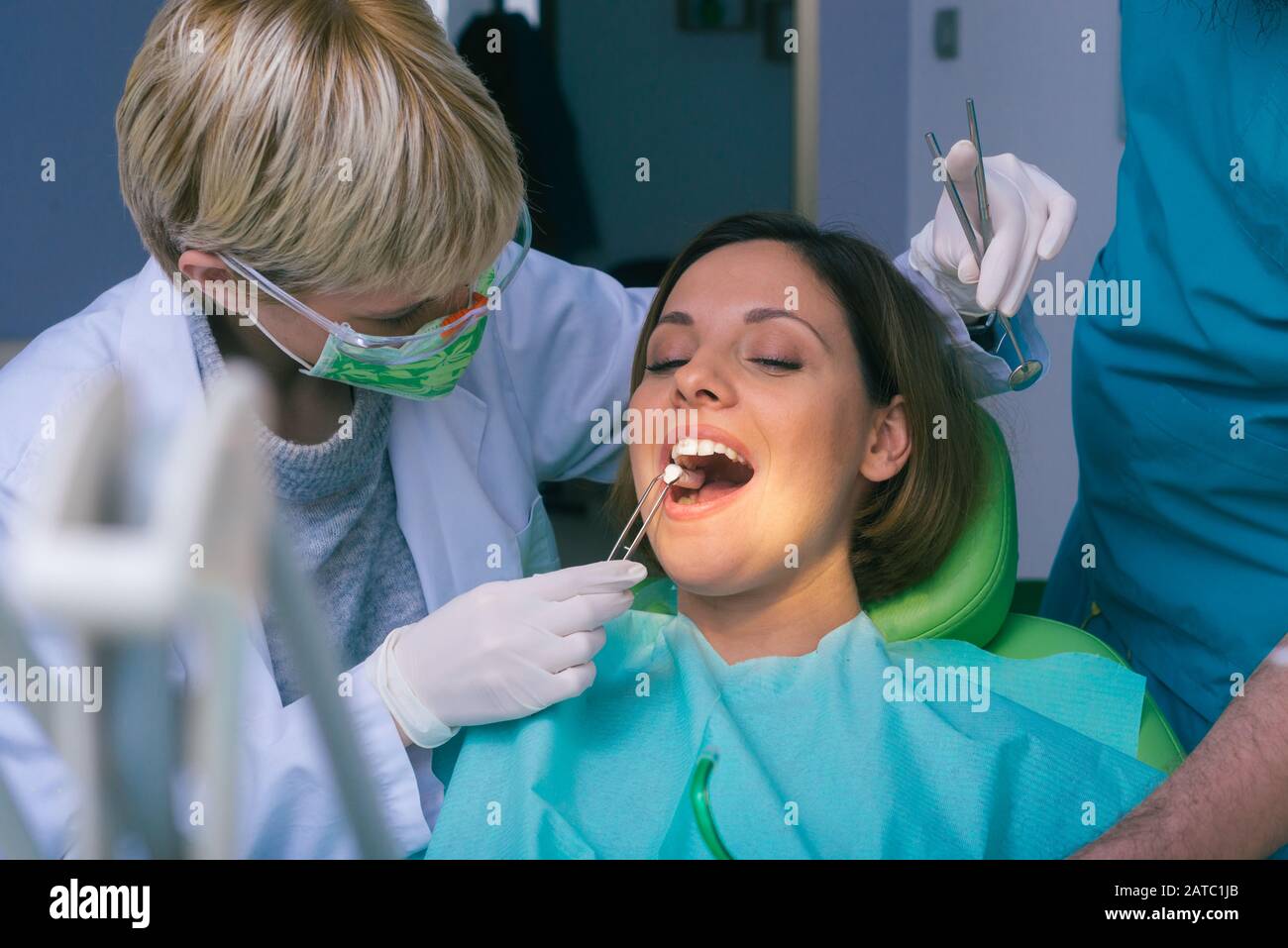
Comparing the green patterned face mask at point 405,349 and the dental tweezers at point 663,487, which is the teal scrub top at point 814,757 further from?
the green patterned face mask at point 405,349

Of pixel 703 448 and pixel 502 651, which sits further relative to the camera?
pixel 703 448

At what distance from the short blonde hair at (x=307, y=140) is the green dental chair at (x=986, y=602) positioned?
66cm

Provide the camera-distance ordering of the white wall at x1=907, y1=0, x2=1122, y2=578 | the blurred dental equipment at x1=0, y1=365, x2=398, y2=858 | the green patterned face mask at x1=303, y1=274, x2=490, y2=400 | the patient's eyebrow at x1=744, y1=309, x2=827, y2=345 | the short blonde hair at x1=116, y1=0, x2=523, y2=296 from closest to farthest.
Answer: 1. the blurred dental equipment at x1=0, y1=365, x2=398, y2=858
2. the short blonde hair at x1=116, y1=0, x2=523, y2=296
3. the green patterned face mask at x1=303, y1=274, x2=490, y2=400
4. the patient's eyebrow at x1=744, y1=309, x2=827, y2=345
5. the white wall at x1=907, y1=0, x2=1122, y2=578

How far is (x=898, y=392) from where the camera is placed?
1352 millimetres

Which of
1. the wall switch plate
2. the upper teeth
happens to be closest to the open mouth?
the upper teeth

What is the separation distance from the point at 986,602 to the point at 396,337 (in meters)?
0.71

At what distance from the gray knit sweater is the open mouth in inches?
13.1

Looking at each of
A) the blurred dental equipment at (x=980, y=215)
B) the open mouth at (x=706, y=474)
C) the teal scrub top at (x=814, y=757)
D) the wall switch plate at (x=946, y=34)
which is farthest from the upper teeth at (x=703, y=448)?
the wall switch plate at (x=946, y=34)

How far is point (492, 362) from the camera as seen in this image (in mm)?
1455

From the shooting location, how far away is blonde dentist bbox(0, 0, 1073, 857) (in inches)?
40.3

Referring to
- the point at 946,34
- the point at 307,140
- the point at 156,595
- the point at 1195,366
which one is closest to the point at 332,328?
the point at 307,140

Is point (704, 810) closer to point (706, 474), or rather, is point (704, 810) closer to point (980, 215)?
point (706, 474)

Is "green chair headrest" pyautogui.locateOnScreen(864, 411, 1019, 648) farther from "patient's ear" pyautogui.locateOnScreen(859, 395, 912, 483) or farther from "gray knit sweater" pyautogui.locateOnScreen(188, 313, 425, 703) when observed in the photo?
"gray knit sweater" pyautogui.locateOnScreen(188, 313, 425, 703)
